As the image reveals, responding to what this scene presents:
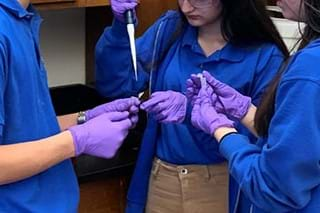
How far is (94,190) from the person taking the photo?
1.97 meters

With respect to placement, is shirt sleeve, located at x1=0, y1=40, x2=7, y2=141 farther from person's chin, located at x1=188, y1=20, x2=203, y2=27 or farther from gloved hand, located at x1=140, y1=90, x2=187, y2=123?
person's chin, located at x1=188, y1=20, x2=203, y2=27

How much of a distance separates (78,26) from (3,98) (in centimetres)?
140

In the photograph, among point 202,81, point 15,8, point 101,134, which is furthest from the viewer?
point 202,81

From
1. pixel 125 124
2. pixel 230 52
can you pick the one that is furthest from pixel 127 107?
pixel 230 52

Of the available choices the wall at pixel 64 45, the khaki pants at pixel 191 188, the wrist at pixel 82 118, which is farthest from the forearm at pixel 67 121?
the wall at pixel 64 45

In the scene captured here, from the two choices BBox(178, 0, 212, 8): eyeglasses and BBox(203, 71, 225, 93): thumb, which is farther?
BBox(178, 0, 212, 8): eyeglasses

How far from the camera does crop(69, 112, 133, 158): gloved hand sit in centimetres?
124

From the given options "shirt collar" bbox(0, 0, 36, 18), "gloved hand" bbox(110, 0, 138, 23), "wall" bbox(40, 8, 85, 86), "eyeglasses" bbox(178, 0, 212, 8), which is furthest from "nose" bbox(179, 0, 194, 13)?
"wall" bbox(40, 8, 85, 86)

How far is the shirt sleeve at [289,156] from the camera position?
1034 millimetres

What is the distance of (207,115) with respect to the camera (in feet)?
4.51

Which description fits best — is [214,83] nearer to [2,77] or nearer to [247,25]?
[247,25]

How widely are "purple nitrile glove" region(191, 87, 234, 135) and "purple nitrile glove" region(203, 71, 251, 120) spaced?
2cm

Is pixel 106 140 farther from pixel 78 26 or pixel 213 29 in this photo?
pixel 78 26

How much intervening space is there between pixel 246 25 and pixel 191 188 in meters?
0.48
